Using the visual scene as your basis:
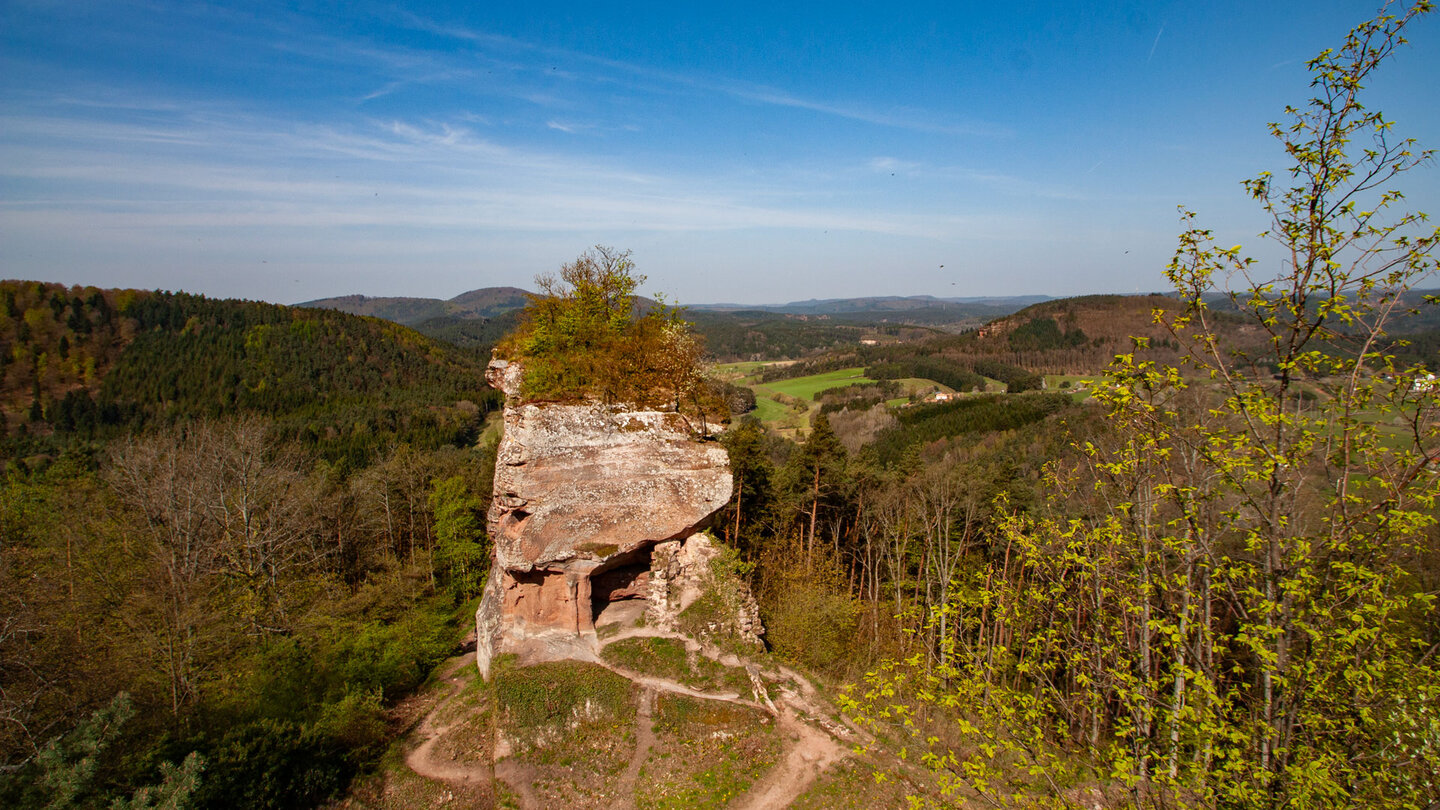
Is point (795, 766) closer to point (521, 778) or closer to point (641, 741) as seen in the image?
point (641, 741)

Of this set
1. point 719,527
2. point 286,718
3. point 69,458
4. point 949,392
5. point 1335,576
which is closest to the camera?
point 1335,576

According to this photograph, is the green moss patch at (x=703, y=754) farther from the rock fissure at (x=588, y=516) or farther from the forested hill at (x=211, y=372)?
the forested hill at (x=211, y=372)

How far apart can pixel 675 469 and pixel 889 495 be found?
15793mm

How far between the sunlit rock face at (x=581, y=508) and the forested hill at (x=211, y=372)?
54297 mm

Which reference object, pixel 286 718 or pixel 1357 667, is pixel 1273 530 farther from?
pixel 286 718

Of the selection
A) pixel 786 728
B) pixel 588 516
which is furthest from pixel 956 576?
pixel 588 516

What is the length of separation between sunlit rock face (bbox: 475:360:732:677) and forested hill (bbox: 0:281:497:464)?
178 ft

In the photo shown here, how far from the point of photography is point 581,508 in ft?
61.4

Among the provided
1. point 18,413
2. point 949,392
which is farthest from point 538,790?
point 18,413

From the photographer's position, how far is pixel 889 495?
30.8 meters

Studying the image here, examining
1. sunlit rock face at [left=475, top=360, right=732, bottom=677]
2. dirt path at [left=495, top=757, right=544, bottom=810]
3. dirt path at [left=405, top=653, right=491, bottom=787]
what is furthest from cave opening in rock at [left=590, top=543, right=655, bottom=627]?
dirt path at [left=405, top=653, right=491, bottom=787]

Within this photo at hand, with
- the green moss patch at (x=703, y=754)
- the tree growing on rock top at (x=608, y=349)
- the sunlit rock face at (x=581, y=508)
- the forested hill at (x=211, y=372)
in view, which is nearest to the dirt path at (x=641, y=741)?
the green moss patch at (x=703, y=754)

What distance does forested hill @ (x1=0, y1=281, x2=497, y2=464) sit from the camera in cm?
7812

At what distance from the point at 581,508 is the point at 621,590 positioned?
397 cm
